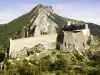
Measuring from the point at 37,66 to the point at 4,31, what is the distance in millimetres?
98944

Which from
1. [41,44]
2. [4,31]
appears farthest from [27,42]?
[4,31]

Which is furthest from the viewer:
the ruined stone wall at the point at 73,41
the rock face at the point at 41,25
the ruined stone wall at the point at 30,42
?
the rock face at the point at 41,25

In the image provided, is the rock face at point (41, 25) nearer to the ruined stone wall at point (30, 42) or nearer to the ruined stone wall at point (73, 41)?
the ruined stone wall at point (30, 42)

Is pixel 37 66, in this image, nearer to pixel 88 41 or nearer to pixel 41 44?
pixel 41 44

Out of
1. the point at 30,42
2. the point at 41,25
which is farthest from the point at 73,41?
the point at 41,25

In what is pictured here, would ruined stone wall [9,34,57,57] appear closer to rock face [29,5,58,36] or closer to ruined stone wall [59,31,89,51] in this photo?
ruined stone wall [59,31,89,51]

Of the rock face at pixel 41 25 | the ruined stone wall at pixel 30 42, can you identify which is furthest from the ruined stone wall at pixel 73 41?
the rock face at pixel 41 25

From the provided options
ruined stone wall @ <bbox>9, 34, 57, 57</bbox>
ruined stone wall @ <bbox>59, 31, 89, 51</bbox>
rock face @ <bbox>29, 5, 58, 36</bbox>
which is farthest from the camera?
rock face @ <bbox>29, 5, 58, 36</bbox>

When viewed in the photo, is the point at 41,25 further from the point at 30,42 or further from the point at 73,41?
the point at 30,42

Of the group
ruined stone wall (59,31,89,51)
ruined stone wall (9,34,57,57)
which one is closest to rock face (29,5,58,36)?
ruined stone wall (9,34,57,57)

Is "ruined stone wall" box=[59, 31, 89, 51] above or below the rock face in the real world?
below

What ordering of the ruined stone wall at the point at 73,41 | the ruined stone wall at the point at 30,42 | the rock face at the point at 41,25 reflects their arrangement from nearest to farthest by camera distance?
the ruined stone wall at the point at 30,42
the ruined stone wall at the point at 73,41
the rock face at the point at 41,25

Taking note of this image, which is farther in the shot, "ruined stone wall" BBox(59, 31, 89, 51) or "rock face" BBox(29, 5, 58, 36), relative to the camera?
"rock face" BBox(29, 5, 58, 36)

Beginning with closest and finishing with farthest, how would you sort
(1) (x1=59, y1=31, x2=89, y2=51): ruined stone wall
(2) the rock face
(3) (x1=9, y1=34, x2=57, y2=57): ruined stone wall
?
(3) (x1=9, y1=34, x2=57, y2=57): ruined stone wall
(1) (x1=59, y1=31, x2=89, y2=51): ruined stone wall
(2) the rock face
